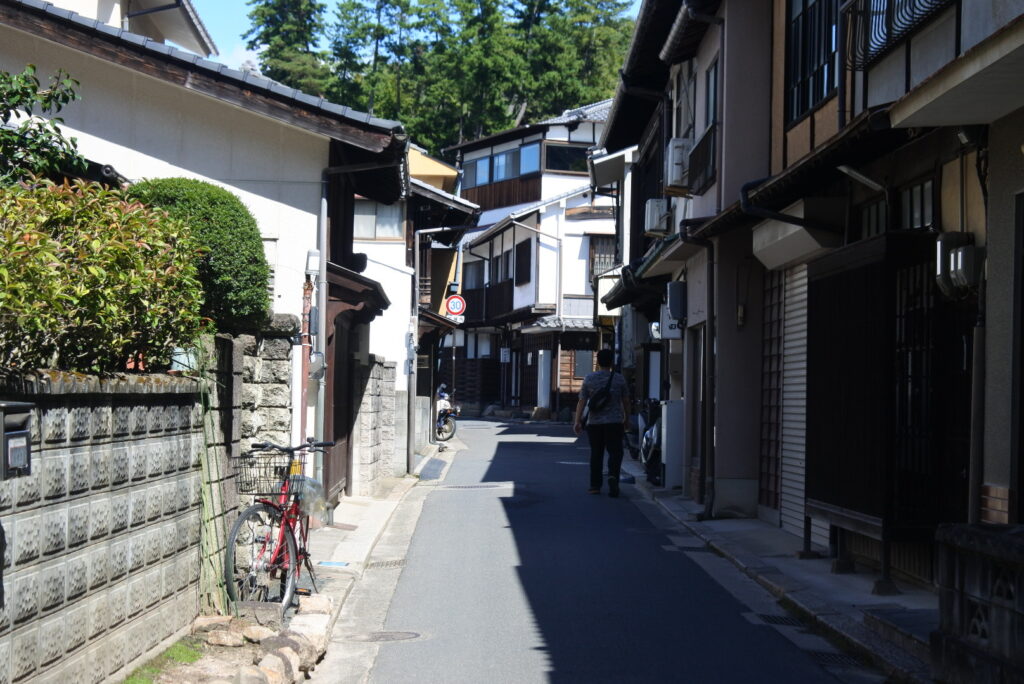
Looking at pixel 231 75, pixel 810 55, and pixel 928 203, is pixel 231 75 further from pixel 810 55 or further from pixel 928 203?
pixel 928 203

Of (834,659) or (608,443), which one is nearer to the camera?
(834,659)

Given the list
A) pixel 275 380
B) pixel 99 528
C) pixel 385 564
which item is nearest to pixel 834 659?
pixel 99 528

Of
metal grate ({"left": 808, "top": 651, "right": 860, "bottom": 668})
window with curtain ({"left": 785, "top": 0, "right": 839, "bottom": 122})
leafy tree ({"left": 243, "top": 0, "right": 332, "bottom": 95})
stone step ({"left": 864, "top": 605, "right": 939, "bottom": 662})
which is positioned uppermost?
leafy tree ({"left": 243, "top": 0, "right": 332, "bottom": 95})

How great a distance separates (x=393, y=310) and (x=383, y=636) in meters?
16.9

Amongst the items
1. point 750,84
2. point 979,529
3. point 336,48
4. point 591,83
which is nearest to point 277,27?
point 336,48

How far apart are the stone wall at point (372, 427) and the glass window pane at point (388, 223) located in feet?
19.3

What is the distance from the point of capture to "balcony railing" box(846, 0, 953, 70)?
355 inches

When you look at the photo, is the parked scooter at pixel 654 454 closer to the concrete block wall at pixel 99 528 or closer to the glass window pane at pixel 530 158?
the concrete block wall at pixel 99 528

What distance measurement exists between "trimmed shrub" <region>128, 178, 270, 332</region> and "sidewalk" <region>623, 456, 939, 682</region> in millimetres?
5058

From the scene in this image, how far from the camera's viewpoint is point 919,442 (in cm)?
869

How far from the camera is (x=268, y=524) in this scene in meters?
8.20

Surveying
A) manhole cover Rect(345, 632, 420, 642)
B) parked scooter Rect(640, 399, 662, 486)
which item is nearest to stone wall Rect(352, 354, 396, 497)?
parked scooter Rect(640, 399, 662, 486)

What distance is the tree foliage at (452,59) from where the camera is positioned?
5416cm

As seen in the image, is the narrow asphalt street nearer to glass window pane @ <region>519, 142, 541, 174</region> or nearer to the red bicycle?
the red bicycle
